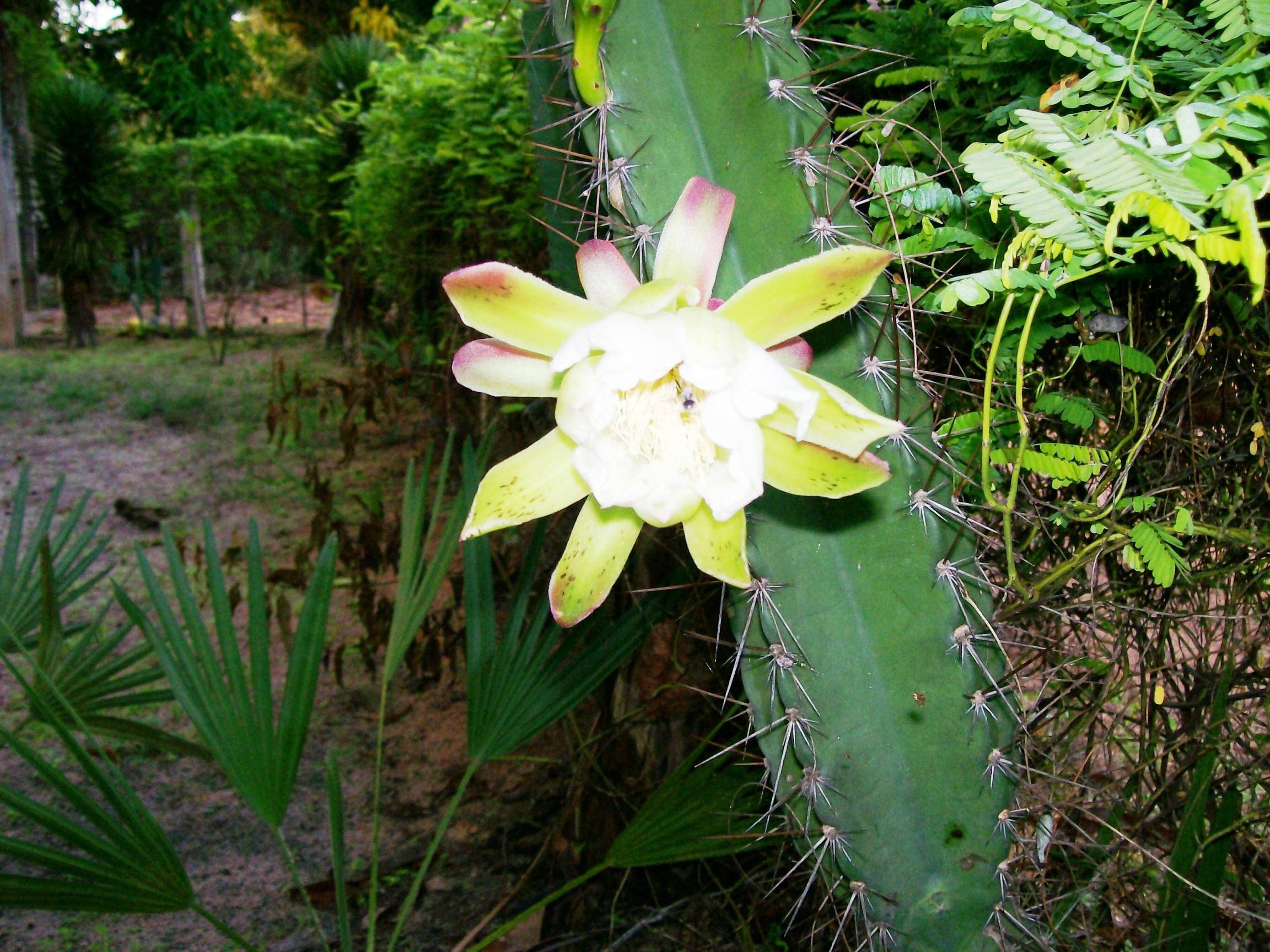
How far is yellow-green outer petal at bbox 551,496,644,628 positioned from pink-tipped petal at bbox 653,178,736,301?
0.20 meters

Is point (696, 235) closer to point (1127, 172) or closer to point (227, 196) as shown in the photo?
point (1127, 172)

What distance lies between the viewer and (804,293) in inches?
29.2

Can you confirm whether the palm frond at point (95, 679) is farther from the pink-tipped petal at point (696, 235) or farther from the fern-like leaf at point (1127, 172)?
the fern-like leaf at point (1127, 172)

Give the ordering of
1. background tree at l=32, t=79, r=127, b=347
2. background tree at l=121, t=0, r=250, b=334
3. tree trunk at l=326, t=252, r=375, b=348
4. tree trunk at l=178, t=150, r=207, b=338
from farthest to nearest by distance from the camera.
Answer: background tree at l=121, t=0, r=250, b=334 < tree trunk at l=178, t=150, r=207, b=338 < background tree at l=32, t=79, r=127, b=347 < tree trunk at l=326, t=252, r=375, b=348

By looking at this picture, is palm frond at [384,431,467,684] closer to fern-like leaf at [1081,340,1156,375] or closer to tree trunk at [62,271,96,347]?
fern-like leaf at [1081,340,1156,375]

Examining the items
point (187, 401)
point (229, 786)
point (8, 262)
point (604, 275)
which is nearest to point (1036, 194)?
point (604, 275)

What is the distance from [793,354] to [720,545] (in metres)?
0.18

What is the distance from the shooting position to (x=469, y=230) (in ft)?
11.9

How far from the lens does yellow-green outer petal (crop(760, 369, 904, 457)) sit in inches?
28.3

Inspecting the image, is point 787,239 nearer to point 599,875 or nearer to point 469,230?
point 599,875

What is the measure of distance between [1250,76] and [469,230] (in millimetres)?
3202

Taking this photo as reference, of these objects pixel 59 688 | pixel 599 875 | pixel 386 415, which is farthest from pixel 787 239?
pixel 386 415

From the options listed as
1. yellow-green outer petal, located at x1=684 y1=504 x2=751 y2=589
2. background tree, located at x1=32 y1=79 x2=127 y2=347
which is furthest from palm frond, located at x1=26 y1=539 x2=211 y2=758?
background tree, located at x1=32 y1=79 x2=127 y2=347

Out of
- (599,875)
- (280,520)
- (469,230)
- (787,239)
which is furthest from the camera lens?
(280,520)
